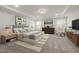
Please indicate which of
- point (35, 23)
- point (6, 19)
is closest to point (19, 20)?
point (6, 19)

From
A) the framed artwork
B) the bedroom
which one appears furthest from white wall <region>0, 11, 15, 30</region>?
the framed artwork

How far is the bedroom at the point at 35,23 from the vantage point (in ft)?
12.5

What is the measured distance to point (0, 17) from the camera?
4617 mm

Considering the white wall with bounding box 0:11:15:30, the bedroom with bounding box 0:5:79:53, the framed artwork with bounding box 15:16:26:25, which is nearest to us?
the bedroom with bounding box 0:5:79:53

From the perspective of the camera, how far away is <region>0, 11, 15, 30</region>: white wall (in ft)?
15.6

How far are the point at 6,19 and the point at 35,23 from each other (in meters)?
4.36

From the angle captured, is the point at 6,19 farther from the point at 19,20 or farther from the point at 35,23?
the point at 35,23

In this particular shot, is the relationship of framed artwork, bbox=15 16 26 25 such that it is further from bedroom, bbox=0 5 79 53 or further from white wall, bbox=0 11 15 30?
white wall, bbox=0 11 15 30

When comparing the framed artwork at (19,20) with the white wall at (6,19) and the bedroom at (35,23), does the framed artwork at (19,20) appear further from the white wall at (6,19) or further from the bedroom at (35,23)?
the white wall at (6,19)

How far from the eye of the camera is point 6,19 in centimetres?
513

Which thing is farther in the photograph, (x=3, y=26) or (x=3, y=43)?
(x=3, y=26)
